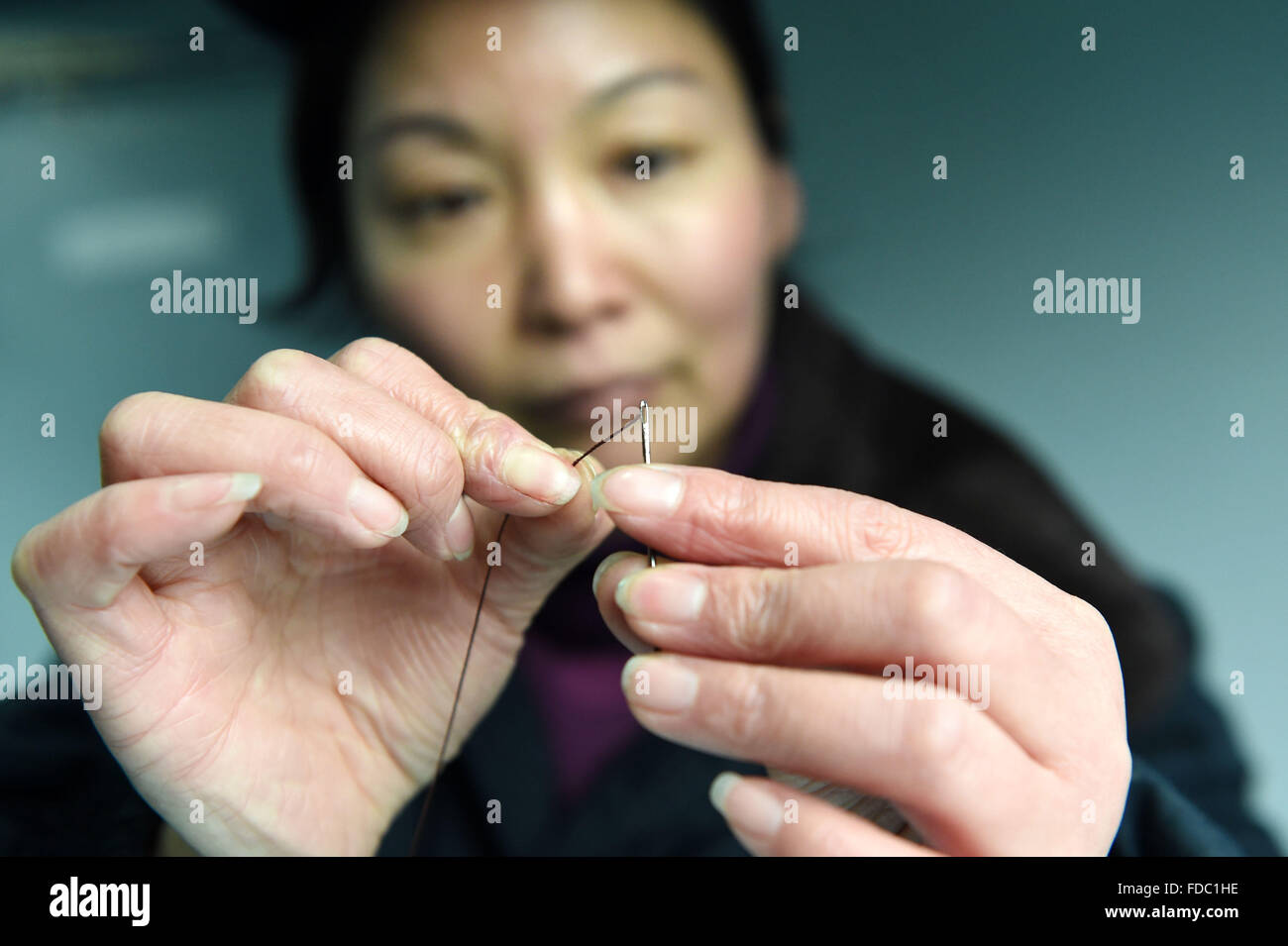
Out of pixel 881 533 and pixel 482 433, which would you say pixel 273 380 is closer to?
pixel 482 433

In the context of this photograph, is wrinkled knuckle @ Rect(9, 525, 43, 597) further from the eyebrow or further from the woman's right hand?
the eyebrow

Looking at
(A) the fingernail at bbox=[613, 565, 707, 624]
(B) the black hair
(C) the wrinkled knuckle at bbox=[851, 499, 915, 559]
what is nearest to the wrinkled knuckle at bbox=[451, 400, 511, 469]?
(A) the fingernail at bbox=[613, 565, 707, 624]

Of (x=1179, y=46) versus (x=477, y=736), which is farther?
(x=1179, y=46)

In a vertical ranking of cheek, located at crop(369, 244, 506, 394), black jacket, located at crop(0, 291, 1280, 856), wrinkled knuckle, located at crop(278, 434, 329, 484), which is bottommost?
black jacket, located at crop(0, 291, 1280, 856)
